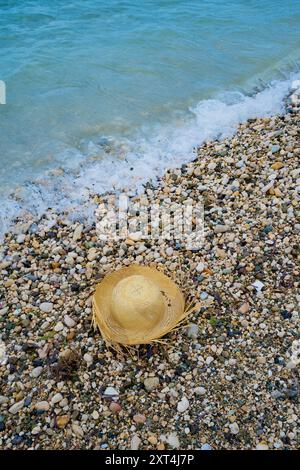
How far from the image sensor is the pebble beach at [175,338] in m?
3.21

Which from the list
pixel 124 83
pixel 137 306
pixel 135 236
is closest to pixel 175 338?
pixel 137 306

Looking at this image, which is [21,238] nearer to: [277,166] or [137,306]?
[137,306]

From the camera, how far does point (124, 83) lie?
8.17 m

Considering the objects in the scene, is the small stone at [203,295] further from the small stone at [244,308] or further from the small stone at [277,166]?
the small stone at [277,166]

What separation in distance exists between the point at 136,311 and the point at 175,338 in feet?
1.49

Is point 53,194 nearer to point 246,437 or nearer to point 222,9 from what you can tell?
point 246,437

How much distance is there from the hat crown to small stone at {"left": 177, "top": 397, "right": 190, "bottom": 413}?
26.6 inches

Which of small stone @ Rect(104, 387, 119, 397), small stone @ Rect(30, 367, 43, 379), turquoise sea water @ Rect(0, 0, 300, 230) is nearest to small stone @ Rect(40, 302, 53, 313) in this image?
small stone @ Rect(30, 367, 43, 379)

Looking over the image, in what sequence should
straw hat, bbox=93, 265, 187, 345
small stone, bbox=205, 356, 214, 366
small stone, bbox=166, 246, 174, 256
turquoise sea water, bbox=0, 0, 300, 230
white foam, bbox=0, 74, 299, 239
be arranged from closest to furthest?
small stone, bbox=205, 356, 214, 366
straw hat, bbox=93, 265, 187, 345
small stone, bbox=166, 246, 174, 256
white foam, bbox=0, 74, 299, 239
turquoise sea water, bbox=0, 0, 300, 230

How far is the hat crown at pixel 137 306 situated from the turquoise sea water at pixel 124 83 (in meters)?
2.17

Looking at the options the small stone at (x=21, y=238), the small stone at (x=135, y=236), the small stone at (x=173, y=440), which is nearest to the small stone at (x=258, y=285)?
the small stone at (x=135, y=236)

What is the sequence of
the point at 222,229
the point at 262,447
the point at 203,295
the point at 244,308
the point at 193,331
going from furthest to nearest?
the point at 222,229, the point at 203,295, the point at 244,308, the point at 193,331, the point at 262,447

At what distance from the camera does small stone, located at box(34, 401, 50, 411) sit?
3359 millimetres

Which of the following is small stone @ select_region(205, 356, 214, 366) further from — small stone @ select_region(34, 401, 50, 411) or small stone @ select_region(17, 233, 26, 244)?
small stone @ select_region(17, 233, 26, 244)
